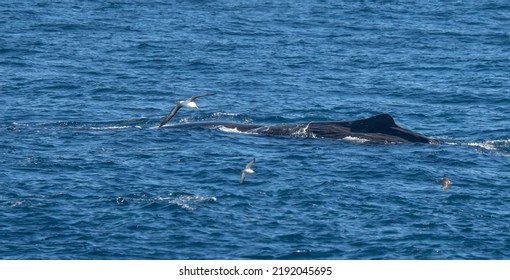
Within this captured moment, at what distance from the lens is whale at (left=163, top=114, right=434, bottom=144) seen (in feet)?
171

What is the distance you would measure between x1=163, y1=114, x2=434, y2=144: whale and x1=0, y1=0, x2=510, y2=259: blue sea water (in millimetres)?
807

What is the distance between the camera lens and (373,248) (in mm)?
37219

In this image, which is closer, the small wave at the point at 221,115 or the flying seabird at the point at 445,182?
the flying seabird at the point at 445,182

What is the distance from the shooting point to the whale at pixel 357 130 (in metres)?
52.0

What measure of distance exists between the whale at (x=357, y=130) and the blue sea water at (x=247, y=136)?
2.65ft

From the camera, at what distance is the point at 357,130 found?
52531mm

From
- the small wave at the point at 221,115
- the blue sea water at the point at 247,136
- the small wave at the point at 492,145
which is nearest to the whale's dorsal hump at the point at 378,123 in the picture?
the blue sea water at the point at 247,136

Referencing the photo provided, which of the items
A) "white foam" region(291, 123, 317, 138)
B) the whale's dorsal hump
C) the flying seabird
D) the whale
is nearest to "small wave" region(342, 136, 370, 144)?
the whale

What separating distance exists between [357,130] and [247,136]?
5340 mm

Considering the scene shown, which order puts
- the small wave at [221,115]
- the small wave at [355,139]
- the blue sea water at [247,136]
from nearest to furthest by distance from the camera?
the blue sea water at [247,136] < the small wave at [355,139] < the small wave at [221,115]

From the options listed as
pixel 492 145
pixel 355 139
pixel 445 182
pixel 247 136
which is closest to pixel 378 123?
pixel 355 139

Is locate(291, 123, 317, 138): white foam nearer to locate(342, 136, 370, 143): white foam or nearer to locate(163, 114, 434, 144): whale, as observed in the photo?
locate(163, 114, 434, 144): whale

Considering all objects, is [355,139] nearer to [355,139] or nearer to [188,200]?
[355,139]

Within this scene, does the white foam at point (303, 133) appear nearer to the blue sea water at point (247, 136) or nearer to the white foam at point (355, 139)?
the blue sea water at point (247, 136)
